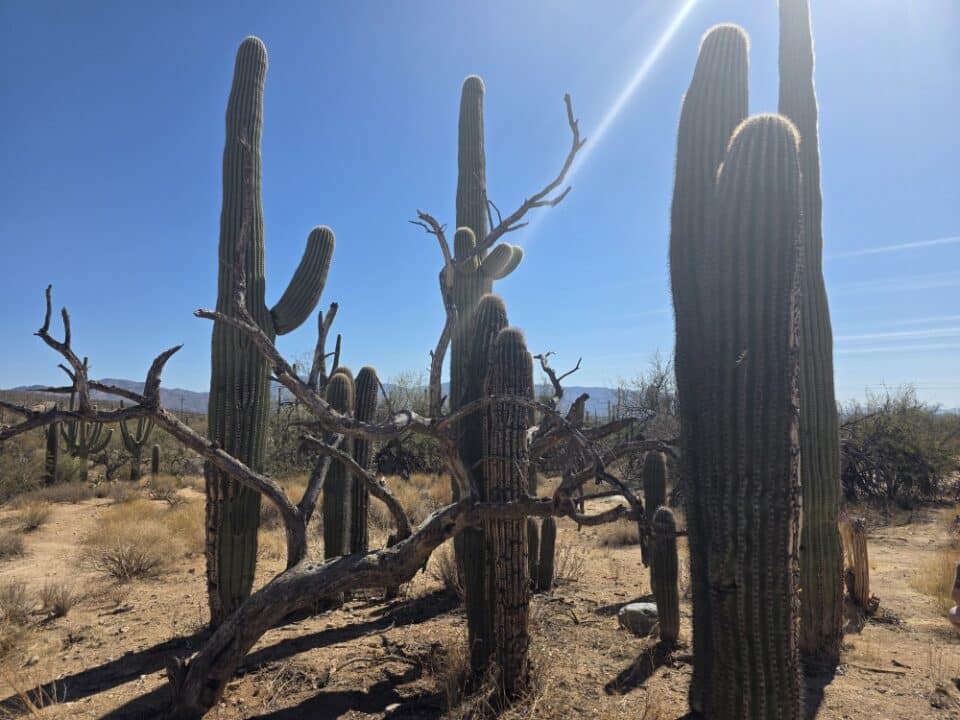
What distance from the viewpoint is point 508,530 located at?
14.8 feet

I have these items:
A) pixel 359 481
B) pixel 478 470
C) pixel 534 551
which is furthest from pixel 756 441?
pixel 359 481

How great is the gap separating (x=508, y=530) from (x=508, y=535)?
0.04m

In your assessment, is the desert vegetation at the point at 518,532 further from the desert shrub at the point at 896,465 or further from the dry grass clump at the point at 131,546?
the desert shrub at the point at 896,465

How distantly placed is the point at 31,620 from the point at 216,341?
3950 millimetres

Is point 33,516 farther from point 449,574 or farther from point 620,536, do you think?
point 620,536

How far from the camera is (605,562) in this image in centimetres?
945

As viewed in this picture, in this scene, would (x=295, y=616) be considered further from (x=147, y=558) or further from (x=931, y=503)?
(x=931, y=503)

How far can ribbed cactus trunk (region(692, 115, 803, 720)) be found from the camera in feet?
10.1

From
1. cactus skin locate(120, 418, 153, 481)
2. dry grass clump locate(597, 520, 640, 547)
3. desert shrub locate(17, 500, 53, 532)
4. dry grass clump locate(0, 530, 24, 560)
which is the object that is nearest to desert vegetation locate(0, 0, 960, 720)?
dry grass clump locate(0, 530, 24, 560)

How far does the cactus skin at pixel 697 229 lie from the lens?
356cm

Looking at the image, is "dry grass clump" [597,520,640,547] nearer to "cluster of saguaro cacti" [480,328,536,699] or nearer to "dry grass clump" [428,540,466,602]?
"dry grass clump" [428,540,466,602]

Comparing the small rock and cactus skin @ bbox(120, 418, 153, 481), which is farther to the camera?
cactus skin @ bbox(120, 418, 153, 481)

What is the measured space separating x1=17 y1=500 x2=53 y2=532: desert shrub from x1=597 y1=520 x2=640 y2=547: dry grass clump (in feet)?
38.2

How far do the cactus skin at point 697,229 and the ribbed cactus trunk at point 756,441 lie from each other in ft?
0.69
